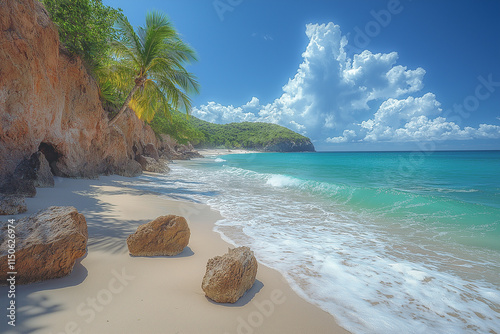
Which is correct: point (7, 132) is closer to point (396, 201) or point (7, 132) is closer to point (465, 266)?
point (465, 266)

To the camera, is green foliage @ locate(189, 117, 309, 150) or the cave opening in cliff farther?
green foliage @ locate(189, 117, 309, 150)

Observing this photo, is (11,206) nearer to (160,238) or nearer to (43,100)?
(160,238)

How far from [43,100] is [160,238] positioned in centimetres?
677

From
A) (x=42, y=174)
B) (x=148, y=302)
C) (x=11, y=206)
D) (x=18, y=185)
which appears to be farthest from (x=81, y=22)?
(x=148, y=302)

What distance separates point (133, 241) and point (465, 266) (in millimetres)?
5443

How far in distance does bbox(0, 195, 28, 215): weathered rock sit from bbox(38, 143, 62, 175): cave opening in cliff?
226 inches

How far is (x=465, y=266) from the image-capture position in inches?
146

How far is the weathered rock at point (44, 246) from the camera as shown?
2.05 meters

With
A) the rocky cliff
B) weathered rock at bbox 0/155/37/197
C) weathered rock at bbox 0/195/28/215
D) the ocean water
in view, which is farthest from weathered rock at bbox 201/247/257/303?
the rocky cliff

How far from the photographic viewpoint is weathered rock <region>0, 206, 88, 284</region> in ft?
6.74

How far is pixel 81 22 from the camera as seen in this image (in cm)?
820

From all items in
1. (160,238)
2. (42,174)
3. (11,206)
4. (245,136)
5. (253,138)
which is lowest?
(160,238)

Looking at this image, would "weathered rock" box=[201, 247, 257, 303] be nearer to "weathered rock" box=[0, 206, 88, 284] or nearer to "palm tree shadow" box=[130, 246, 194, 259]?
"palm tree shadow" box=[130, 246, 194, 259]

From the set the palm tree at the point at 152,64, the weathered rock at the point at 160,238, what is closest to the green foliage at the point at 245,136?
the palm tree at the point at 152,64
